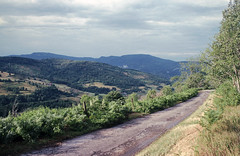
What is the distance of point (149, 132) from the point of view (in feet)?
39.6

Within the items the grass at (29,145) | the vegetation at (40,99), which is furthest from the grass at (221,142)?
the vegetation at (40,99)

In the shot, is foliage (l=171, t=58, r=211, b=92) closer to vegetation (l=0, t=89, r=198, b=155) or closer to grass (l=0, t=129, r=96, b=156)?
vegetation (l=0, t=89, r=198, b=155)

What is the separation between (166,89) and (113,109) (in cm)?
5029

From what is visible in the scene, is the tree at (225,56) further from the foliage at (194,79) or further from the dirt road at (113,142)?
the foliage at (194,79)

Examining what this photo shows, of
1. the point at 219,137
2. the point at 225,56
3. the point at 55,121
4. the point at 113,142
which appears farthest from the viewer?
the point at 225,56

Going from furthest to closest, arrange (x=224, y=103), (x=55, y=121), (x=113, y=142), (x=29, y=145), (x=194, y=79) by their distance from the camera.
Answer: (x=194, y=79), (x=224, y=103), (x=55, y=121), (x=113, y=142), (x=29, y=145)

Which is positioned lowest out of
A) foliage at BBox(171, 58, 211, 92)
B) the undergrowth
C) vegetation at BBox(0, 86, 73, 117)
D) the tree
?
vegetation at BBox(0, 86, 73, 117)

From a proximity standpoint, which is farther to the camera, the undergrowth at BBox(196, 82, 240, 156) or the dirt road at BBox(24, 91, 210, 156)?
the dirt road at BBox(24, 91, 210, 156)

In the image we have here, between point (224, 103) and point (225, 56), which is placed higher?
point (225, 56)

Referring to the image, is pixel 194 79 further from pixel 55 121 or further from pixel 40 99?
pixel 40 99

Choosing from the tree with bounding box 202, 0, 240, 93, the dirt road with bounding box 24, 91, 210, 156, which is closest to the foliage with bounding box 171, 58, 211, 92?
the tree with bounding box 202, 0, 240, 93

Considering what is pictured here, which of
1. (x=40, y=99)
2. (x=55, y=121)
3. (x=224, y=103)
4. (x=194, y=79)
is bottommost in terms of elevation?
(x=40, y=99)

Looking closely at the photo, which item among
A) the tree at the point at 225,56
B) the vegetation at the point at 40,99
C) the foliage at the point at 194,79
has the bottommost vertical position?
the vegetation at the point at 40,99

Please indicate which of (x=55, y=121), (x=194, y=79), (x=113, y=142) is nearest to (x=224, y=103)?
(x=113, y=142)
